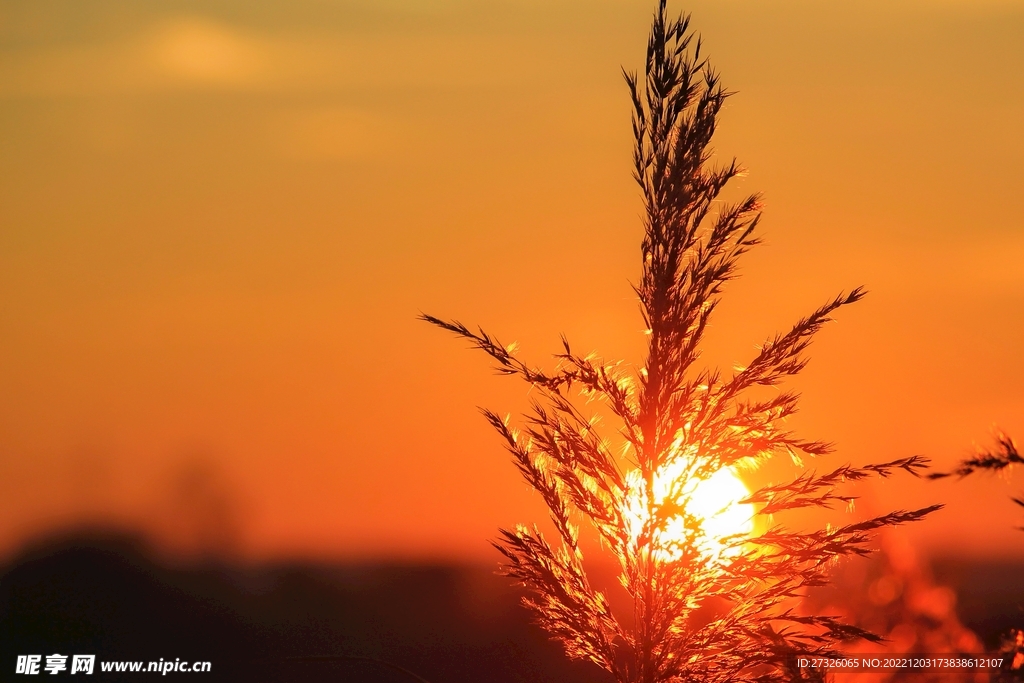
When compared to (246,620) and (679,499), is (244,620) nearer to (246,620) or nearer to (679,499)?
(246,620)

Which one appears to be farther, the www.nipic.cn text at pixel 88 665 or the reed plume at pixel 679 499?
the www.nipic.cn text at pixel 88 665

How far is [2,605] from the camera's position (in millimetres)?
21375

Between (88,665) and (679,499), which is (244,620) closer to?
(88,665)

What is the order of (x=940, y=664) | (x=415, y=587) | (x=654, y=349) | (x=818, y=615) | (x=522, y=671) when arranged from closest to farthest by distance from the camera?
1. (x=818, y=615)
2. (x=654, y=349)
3. (x=940, y=664)
4. (x=522, y=671)
5. (x=415, y=587)

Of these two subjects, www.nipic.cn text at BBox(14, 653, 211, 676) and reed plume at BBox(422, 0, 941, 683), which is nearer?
reed plume at BBox(422, 0, 941, 683)

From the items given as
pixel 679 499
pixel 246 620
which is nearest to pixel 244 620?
pixel 246 620

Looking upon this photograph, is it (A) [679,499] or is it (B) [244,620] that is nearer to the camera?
(A) [679,499]

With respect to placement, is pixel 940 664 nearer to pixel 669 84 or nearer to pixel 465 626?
pixel 669 84

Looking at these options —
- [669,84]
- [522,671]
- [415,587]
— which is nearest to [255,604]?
[415,587]

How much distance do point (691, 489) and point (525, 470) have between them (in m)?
1.46

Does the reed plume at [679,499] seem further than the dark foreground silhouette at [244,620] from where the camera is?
No

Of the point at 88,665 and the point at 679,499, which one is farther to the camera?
the point at 88,665

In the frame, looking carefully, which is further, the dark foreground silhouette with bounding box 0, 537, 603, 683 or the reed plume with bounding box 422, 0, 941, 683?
the dark foreground silhouette with bounding box 0, 537, 603, 683

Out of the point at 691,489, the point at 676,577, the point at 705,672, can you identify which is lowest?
the point at 705,672
